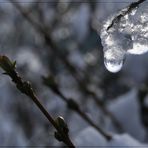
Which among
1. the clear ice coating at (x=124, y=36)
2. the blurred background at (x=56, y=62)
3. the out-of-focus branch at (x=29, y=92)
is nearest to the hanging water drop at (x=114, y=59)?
the clear ice coating at (x=124, y=36)

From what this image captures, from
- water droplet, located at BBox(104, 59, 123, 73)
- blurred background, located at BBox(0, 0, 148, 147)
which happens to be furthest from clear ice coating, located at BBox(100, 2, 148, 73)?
blurred background, located at BBox(0, 0, 148, 147)

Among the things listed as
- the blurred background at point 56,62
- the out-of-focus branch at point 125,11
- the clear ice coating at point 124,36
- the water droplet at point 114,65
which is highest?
the out-of-focus branch at point 125,11

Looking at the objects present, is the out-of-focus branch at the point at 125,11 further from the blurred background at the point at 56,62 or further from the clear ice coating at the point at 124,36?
the blurred background at the point at 56,62

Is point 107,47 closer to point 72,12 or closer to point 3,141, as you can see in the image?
point 3,141

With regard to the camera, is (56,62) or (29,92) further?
(56,62)

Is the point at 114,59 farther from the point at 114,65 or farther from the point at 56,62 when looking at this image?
the point at 56,62

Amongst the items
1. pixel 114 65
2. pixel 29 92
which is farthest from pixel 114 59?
pixel 29 92

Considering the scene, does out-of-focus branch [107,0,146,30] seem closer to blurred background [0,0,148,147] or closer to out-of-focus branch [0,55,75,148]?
out-of-focus branch [0,55,75,148]
